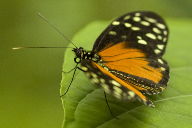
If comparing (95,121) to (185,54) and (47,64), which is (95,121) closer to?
(185,54)

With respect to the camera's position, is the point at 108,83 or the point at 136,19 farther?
the point at 136,19

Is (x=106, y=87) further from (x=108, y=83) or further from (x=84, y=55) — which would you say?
(x=84, y=55)

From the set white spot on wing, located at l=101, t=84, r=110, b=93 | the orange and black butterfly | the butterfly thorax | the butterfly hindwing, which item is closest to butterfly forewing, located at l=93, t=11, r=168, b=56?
the orange and black butterfly

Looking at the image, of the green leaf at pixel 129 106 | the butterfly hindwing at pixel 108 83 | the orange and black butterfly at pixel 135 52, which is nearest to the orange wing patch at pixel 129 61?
the orange and black butterfly at pixel 135 52

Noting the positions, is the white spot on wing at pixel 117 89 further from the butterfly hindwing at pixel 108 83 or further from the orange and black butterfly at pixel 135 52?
the orange and black butterfly at pixel 135 52

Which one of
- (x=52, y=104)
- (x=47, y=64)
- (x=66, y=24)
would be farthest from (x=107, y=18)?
(x=52, y=104)

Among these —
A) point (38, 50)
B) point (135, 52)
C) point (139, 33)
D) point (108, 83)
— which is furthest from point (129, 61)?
point (38, 50)

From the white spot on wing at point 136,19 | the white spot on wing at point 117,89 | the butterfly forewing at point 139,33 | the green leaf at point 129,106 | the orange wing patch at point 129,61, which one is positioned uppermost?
the white spot on wing at point 136,19
